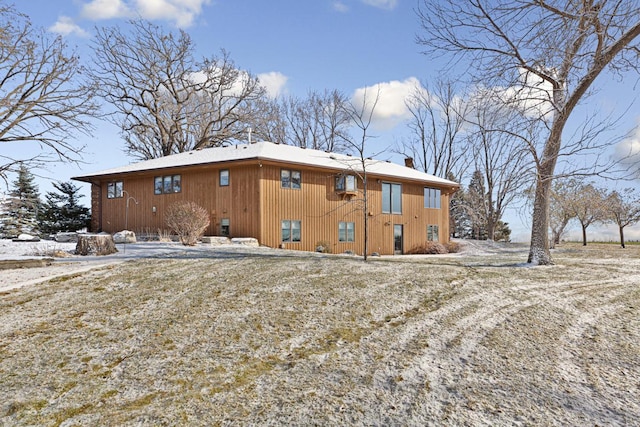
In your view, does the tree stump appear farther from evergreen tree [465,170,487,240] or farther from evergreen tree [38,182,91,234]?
evergreen tree [465,170,487,240]

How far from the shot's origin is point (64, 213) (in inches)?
995

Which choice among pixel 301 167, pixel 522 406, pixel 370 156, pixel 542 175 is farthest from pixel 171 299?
pixel 301 167

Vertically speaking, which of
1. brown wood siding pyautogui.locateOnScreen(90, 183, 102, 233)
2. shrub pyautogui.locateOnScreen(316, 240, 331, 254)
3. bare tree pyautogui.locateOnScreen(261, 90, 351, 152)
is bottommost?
shrub pyautogui.locateOnScreen(316, 240, 331, 254)

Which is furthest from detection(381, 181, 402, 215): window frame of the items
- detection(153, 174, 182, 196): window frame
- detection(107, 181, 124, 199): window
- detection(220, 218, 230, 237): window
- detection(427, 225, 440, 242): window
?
detection(107, 181, 124, 199): window

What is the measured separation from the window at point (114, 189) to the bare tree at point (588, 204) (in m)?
25.3

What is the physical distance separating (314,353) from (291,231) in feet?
45.1

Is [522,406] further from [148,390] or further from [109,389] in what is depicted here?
[109,389]

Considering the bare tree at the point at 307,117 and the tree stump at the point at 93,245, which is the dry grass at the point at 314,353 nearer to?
the tree stump at the point at 93,245

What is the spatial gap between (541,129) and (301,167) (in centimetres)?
1026

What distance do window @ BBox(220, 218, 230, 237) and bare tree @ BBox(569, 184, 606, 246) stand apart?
63.4 feet

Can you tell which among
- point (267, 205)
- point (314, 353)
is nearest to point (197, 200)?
point (267, 205)

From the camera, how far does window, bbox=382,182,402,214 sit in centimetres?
2095

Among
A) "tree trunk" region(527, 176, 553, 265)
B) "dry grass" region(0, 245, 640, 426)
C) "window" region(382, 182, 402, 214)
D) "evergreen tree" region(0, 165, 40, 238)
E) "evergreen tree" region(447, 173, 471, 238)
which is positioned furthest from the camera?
"evergreen tree" region(447, 173, 471, 238)

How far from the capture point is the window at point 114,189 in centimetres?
2062
